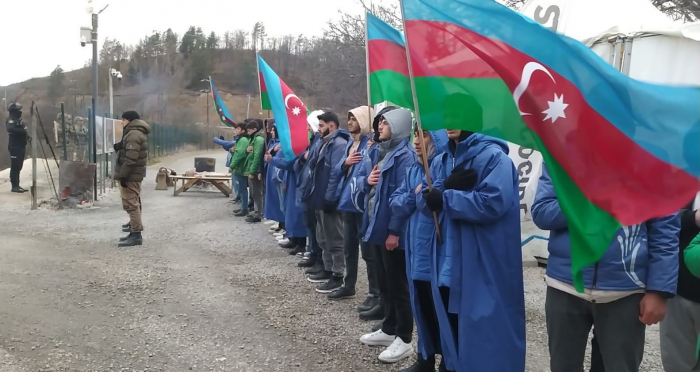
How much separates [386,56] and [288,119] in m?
2.86

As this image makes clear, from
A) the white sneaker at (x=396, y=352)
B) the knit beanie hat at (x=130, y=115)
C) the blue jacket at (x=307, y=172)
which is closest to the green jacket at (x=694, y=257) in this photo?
the white sneaker at (x=396, y=352)

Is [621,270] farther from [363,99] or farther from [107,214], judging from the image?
[363,99]

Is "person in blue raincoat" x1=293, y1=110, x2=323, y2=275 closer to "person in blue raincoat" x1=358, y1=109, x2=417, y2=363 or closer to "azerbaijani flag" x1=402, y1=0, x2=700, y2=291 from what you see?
"person in blue raincoat" x1=358, y1=109, x2=417, y2=363

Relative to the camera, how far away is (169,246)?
8430mm

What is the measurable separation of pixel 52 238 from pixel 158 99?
64.8m

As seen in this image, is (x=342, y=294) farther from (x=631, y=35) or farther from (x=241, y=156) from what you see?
(x=241, y=156)

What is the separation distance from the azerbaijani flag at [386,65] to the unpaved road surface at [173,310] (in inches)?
79.7

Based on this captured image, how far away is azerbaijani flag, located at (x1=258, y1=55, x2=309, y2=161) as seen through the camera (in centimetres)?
719

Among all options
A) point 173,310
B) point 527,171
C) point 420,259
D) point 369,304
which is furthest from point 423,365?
point 527,171

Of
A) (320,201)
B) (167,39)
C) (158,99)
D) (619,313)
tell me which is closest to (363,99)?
(320,201)

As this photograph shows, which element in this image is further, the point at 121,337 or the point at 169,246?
the point at 169,246

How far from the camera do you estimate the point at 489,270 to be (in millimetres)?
3098

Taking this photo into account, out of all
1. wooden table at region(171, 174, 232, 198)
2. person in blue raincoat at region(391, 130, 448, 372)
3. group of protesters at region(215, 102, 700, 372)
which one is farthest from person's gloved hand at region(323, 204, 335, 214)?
wooden table at region(171, 174, 232, 198)

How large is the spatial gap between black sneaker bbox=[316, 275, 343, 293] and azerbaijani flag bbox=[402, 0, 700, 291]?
3.69 m
